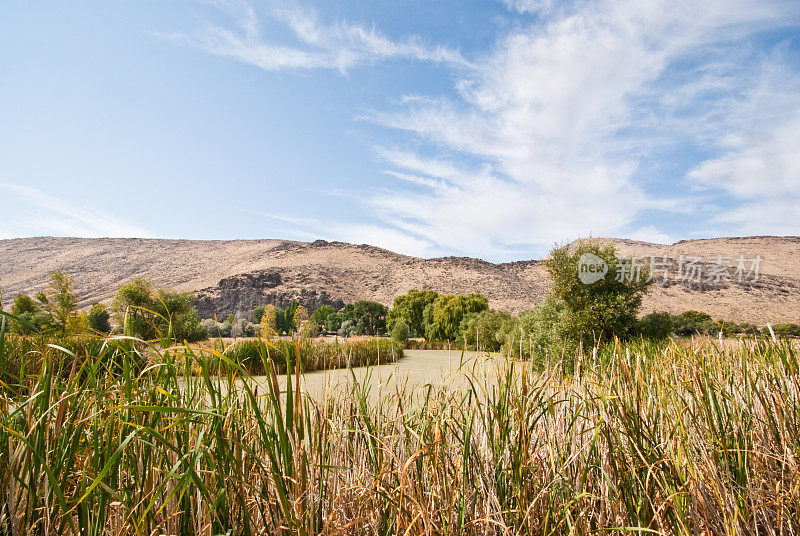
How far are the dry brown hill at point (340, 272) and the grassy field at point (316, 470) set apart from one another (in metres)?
35.5

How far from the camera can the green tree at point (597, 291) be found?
12.1 meters

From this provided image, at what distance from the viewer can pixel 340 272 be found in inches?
2985

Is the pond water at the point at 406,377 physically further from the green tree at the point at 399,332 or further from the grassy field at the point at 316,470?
the green tree at the point at 399,332

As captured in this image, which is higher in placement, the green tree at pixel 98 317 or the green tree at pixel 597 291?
the green tree at pixel 597 291

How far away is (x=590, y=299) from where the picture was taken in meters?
→ 12.8

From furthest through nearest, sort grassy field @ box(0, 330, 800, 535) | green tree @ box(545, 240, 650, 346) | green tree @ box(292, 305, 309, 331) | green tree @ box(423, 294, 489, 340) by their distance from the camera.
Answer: green tree @ box(423, 294, 489, 340)
green tree @ box(545, 240, 650, 346)
green tree @ box(292, 305, 309, 331)
grassy field @ box(0, 330, 800, 535)

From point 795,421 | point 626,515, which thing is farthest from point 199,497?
point 795,421

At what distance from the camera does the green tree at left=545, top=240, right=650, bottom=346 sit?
12.1 metres

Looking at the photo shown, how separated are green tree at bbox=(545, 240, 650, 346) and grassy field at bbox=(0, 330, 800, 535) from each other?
34.7ft

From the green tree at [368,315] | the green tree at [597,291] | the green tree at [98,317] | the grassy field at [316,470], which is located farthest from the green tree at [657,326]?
the green tree at [98,317]

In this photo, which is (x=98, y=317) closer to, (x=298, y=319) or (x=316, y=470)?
(x=298, y=319)

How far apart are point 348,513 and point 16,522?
3.57ft

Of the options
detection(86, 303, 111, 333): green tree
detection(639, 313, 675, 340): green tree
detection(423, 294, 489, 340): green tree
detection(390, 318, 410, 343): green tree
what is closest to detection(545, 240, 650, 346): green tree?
detection(639, 313, 675, 340): green tree

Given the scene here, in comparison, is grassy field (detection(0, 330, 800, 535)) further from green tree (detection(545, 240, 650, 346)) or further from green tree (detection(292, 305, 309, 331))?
green tree (detection(545, 240, 650, 346))
